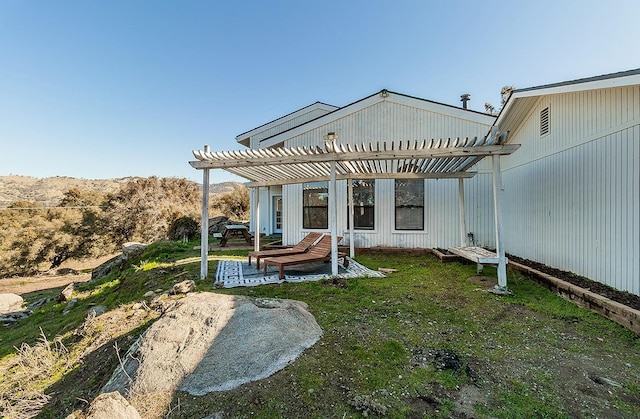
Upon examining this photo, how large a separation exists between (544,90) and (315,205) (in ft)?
21.4

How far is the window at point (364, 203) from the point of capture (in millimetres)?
8859

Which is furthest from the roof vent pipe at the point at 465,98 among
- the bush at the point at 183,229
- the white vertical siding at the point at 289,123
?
the bush at the point at 183,229

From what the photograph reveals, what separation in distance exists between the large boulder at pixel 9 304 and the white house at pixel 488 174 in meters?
8.62

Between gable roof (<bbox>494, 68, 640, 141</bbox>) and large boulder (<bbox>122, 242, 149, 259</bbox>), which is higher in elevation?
gable roof (<bbox>494, 68, 640, 141</bbox>)

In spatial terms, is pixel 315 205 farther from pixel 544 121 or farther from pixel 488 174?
pixel 544 121

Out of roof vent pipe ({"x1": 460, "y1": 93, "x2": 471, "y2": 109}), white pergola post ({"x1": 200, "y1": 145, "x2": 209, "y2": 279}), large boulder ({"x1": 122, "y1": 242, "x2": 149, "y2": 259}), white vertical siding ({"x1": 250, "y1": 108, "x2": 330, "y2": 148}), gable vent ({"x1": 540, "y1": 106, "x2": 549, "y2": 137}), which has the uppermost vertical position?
white vertical siding ({"x1": 250, "y1": 108, "x2": 330, "y2": 148})

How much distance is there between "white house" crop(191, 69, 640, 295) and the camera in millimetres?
4156

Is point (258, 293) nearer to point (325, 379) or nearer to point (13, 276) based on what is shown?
point (325, 379)

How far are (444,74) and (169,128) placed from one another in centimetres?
1873

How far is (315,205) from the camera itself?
9.35m

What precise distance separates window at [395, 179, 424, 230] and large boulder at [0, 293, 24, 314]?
1266cm

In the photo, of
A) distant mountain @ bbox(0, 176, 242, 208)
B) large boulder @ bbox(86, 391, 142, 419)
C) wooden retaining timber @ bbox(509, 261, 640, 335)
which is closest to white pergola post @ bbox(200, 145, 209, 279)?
large boulder @ bbox(86, 391, 142, 419)

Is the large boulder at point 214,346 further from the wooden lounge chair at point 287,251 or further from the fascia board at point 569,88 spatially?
the fascia board at point 569,88

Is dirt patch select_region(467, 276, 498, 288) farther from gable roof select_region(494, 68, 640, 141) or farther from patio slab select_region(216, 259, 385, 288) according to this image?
gable roof select_region(494, 68, 640, 141)
